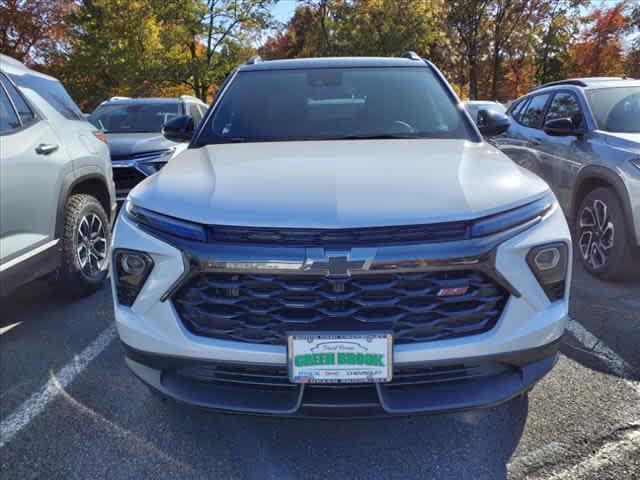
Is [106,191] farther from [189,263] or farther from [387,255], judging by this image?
[387,255]

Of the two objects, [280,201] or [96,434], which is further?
[96,434]

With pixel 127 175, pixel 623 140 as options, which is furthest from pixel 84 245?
pixel 623 140

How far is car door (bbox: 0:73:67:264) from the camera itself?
117 inches

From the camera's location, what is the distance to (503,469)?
6.87ft

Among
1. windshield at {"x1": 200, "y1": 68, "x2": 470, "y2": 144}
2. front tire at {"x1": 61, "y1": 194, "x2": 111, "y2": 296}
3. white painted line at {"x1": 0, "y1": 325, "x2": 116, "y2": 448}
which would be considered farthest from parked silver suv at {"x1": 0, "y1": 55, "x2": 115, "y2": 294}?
windshield at {"x1": 200, "y1": 68, "x2": 470, "y2": 144}

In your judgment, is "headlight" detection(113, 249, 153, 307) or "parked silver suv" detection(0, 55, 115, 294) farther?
"parked silver suv" detection(0, 55, 115, 294)

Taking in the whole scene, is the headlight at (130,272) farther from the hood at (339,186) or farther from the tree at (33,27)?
the tree at (33,27)

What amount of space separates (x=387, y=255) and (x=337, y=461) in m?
0.99

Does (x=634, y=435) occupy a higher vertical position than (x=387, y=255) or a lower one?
lower

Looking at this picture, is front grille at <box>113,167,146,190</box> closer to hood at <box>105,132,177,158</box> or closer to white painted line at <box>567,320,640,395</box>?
hood at <box>105,132,177,158</box>

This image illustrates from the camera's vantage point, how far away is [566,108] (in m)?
5.13

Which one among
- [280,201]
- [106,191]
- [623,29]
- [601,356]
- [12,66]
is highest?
[623,29]

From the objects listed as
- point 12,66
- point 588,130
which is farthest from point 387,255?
point 588,130

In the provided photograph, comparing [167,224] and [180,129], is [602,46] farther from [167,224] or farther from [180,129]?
[167,224]
